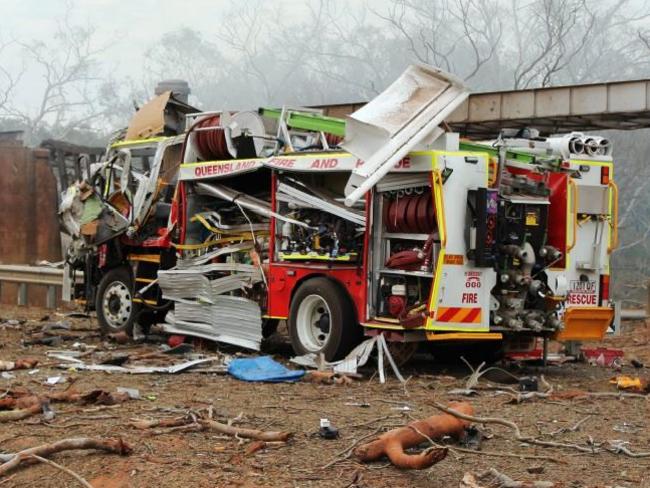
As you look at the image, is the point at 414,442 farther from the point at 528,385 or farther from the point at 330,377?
the point at 330,377

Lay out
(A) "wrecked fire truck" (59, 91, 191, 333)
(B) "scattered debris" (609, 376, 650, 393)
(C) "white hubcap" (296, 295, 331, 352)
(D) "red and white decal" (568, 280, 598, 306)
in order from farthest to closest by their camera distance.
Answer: (A) "wrecked fire truck" (59, 91, 191, 333), (C) "white hubcap" (296, 295, 331, 352), (D) "red and white decal" (568, 280, 598, 306), (B) "scattered debris" (609, 376, 650, 393)

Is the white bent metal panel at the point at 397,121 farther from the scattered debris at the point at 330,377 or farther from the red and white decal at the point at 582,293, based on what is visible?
the red and white decal at the point at 582,293

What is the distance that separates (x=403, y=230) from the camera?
10.7 meters

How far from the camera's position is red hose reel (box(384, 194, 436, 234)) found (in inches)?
412

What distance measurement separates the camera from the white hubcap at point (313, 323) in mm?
11734

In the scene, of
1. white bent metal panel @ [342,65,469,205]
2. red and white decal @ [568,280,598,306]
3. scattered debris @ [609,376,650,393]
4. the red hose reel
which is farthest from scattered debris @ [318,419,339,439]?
red and white decal @ [568,280,598,306]

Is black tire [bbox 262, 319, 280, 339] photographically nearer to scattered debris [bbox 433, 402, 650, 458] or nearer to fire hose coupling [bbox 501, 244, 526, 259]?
fire hose coupling [bbox 501, 244, 526, 259]

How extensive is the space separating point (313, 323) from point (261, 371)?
1.44 meters

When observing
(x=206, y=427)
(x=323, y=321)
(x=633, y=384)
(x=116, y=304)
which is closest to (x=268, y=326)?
(x=323, y=321)

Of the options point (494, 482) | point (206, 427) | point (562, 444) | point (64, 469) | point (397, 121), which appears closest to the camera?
point (494, 482)

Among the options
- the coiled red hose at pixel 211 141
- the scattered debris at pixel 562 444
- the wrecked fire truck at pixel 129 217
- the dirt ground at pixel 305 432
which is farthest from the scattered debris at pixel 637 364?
the wrecked fire truck at pixel 129 217

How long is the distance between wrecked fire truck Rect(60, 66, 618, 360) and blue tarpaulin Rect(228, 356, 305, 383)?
821 millimetres

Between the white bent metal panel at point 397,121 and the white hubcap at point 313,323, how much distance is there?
1687 mm

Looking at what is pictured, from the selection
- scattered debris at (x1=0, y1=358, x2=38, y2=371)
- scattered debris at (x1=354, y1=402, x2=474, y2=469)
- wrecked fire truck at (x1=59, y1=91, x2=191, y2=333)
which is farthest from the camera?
wrecked fire truck at (x1=59, y1=91, x2=191, y2=333)
